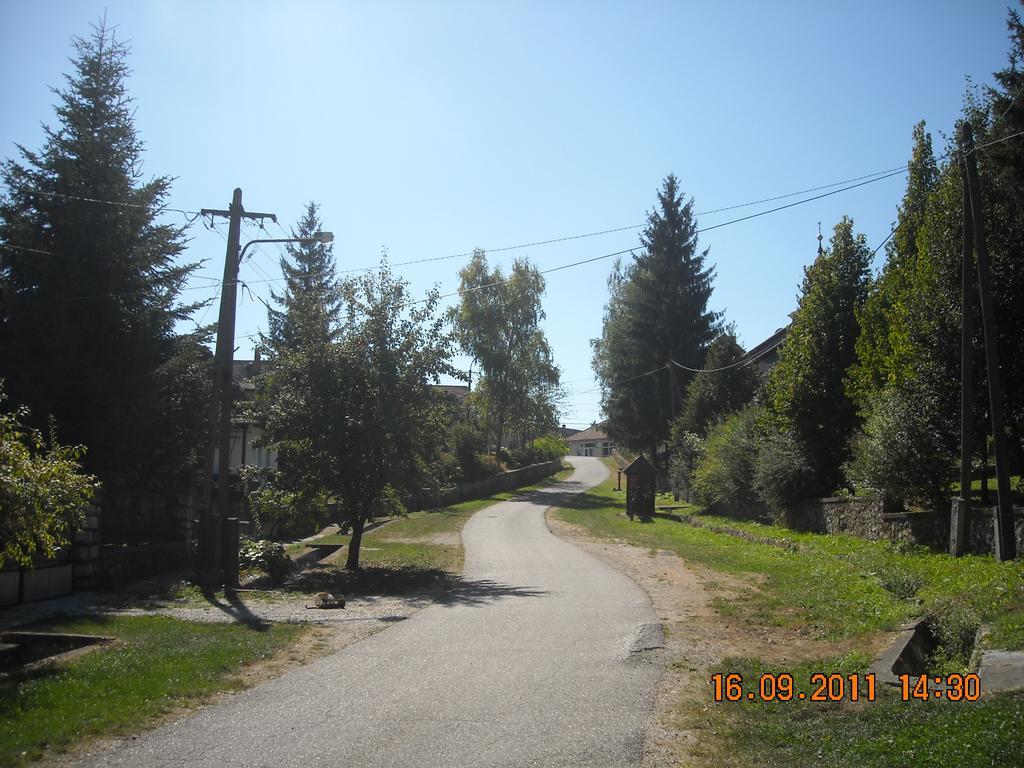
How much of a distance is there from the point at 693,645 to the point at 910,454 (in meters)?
9.77

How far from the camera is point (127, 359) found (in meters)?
18.2

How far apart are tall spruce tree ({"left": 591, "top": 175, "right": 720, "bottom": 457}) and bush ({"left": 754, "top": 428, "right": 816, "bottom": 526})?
671 inches

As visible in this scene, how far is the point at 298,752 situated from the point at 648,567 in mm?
13020

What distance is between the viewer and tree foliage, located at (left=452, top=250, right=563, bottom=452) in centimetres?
5466

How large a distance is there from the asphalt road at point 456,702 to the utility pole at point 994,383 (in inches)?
244

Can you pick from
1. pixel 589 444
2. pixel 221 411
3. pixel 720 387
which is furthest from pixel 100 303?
pixel 589 444

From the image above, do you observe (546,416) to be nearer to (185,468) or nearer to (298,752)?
(185,468)

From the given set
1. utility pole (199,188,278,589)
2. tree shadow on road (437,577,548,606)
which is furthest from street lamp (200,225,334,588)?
tree shadow on road (437,577,548,606)

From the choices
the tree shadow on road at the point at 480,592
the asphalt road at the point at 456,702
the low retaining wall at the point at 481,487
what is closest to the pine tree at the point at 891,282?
the tree shadow on road at the point at 480,592

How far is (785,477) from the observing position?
80.2 ft

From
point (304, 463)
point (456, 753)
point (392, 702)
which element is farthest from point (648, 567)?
point (456, 753)

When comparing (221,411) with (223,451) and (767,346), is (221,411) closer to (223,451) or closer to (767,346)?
(223,451)

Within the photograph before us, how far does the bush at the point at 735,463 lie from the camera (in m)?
28.5
